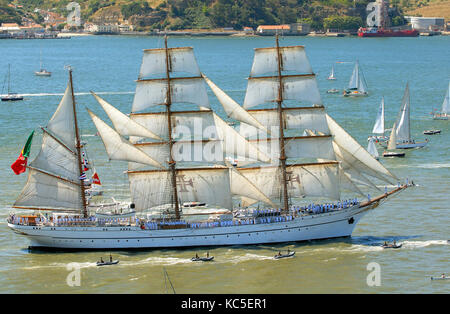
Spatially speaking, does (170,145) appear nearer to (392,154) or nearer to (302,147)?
(302,147)

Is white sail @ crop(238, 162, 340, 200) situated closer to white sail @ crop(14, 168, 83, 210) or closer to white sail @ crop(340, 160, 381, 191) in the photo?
white sail @ crop(340, 160, 381, 191)

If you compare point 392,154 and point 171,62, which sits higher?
point 171,62

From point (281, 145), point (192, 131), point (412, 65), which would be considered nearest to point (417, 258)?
point (281, 145)

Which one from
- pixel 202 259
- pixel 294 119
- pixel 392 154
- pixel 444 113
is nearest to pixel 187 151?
pixel 294 119

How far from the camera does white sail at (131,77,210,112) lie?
58.7 meters

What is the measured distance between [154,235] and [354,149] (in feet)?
49.8

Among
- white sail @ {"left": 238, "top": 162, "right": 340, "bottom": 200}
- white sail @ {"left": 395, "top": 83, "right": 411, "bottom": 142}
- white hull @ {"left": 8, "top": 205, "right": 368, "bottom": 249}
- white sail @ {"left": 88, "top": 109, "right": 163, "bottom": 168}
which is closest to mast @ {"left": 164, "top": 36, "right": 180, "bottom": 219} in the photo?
white sail @ {"left": 88, "top": 109, "right": 163, "bottom": 168}

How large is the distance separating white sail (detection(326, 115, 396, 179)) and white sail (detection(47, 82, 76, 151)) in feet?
59.2

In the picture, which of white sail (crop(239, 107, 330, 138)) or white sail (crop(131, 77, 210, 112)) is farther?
white sail (crop(239, 107, 330, 138))

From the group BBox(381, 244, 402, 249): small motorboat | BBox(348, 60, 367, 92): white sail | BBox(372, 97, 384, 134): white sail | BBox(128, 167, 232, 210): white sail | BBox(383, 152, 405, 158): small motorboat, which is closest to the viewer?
BBox(381, 244, 402, 249): small motorboat

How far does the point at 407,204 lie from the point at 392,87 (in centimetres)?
8197

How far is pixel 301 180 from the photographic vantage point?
60.8m

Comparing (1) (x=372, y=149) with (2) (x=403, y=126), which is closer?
(1) (x=372, y=149)
